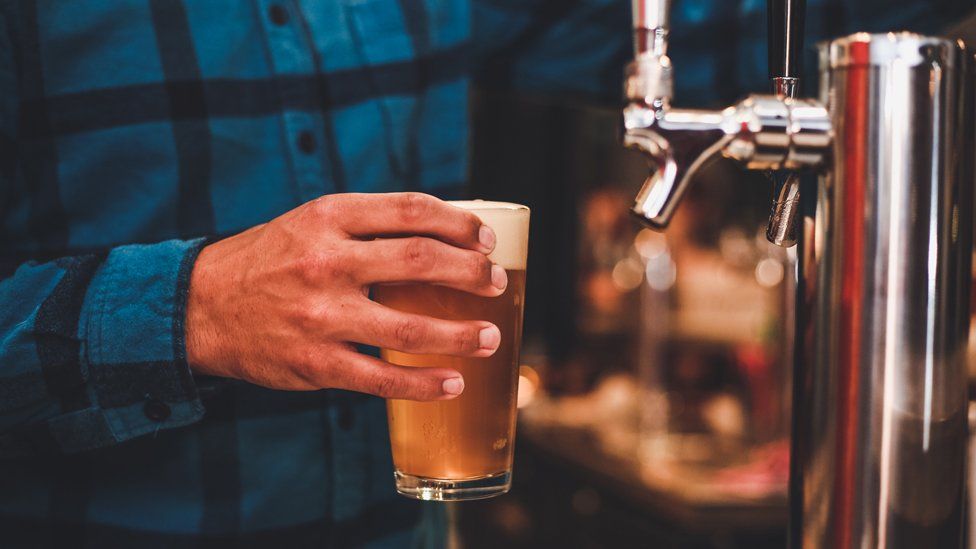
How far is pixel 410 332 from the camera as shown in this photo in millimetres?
715

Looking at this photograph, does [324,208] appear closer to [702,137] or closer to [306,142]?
[702,137]

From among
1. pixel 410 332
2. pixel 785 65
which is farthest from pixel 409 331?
pixel 785 65

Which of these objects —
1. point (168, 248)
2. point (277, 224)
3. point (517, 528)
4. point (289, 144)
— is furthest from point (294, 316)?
point (517, 528)

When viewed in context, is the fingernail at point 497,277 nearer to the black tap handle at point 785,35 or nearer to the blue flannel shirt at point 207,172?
the black tap handle at point 785,35

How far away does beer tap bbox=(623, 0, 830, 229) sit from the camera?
0.56 meters

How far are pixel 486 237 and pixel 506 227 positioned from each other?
0.09 m

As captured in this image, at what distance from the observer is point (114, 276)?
0.89 metres

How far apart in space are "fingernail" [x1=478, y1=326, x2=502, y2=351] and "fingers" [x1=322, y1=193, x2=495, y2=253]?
0.07m

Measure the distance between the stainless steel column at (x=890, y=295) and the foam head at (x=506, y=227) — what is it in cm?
29

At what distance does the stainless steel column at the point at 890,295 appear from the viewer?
0.57 metres

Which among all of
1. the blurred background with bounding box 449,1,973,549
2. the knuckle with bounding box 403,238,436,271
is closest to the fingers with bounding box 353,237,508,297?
the knuckle with bounding box 403,238,436,271

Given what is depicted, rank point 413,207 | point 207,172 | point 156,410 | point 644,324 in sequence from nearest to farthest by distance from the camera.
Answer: point 413,207 < point 156,410 < point 207,172 < point 644,324

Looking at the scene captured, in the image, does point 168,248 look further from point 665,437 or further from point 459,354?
point 665,437

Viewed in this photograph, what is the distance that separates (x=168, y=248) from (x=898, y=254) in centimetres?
66
